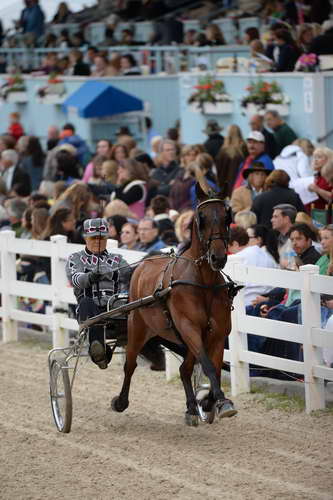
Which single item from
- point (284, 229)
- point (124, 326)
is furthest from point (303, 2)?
point (124, 326)

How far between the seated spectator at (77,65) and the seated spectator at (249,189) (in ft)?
36.2

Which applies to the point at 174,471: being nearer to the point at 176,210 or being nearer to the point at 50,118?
the point at 176,210

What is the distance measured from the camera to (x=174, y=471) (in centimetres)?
759

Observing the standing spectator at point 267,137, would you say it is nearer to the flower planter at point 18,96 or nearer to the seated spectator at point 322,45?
the seated spectator at point 322,45

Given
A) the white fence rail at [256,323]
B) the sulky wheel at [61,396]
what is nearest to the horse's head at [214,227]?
the white fence rail at [256,323]

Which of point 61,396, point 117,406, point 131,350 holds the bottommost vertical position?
point 117,406

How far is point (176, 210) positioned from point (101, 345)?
5462mm

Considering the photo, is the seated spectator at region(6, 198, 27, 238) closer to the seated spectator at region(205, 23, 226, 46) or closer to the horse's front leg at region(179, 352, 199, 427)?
the horse's front leg at region(179, 352, 199, 427)

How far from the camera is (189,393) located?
8703 millimetres

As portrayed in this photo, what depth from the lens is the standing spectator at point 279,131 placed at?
15.2m

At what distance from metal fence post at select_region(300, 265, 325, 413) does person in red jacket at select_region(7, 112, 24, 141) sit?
52.6ft

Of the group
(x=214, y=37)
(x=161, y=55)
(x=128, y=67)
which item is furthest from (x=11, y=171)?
(x=161, y=55)

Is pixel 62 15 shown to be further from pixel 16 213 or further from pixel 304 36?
pixel 16 213

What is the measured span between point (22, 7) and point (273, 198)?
20.6 meters
